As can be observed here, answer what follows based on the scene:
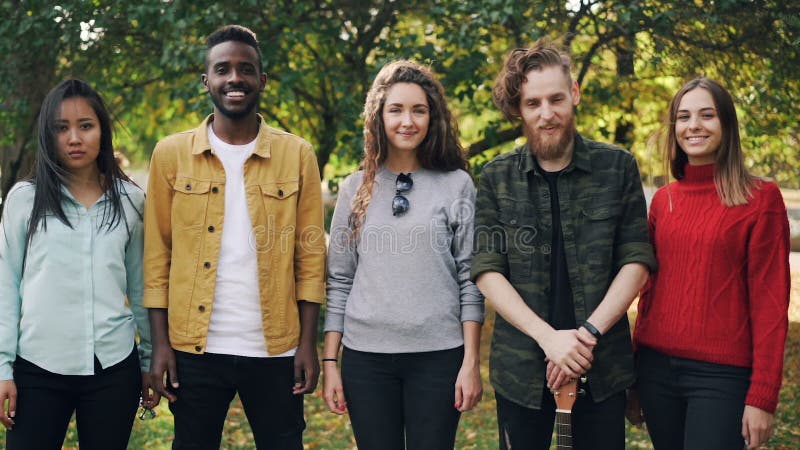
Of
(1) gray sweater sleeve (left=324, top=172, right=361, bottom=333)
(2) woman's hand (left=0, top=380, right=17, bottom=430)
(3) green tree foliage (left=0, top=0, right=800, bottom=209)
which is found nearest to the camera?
(2) woman's hand (left=0, top=380, right=17, bottom=430)

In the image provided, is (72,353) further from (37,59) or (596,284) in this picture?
(37,59)

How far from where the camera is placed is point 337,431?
23.3 feet

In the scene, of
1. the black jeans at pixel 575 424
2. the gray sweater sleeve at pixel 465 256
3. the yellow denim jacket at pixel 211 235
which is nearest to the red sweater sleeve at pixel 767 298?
the black jeans at pixel 575 424

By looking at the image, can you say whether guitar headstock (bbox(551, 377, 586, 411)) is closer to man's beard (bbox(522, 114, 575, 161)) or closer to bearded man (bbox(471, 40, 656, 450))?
bearded man (bbox(471, 40, 656, 450))

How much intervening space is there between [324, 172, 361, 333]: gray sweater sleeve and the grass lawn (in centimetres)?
340

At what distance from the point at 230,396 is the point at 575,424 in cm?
146

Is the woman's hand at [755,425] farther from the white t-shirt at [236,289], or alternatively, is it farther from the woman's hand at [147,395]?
the woman's hand at [147,395]

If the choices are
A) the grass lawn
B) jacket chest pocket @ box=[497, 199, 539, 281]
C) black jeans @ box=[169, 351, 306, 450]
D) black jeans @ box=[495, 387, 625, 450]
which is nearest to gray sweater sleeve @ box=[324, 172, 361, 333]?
black jeans @ box=[169, 351, 306, 450]

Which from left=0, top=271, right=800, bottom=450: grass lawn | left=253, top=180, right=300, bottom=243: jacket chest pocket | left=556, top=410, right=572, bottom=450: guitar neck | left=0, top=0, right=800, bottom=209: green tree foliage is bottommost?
left=0, top=271, right=800, bottom=450: grass lawn

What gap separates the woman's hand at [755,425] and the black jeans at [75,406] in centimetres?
239

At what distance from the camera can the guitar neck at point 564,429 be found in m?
2.95

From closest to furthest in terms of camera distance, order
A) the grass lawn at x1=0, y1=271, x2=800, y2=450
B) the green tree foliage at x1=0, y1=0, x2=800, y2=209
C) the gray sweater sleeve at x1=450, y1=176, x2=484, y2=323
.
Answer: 1. the gray sweater sleeve at x1=450, y1=176, x2=484, y2=323
2. the grass lawn at x1=0, y1=271, x2=800, y2=450
3. the green tree foliage at x1=0, y1=0, x2=800, y2=209

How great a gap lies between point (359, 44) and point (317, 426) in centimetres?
377

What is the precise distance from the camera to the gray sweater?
10.6 feet
